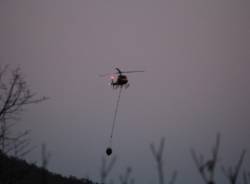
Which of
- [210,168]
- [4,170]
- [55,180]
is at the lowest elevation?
[55,180]

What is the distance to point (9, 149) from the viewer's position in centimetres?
934

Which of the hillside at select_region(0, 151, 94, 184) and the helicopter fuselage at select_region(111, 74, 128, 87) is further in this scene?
the helicopter fuselage at select_region(111, 74, 128, 87)

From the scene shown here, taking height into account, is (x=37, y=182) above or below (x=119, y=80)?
below

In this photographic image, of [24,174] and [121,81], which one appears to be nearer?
[24,174]

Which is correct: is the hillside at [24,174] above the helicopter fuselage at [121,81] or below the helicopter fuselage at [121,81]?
below

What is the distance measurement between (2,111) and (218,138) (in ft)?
21.4

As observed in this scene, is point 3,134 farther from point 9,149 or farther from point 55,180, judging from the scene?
point 55,180

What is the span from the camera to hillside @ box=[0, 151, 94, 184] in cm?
805

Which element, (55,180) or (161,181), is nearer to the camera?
(161,181)

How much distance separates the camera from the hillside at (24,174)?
8055mm

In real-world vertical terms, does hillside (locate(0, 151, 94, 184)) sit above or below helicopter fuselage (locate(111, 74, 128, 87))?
below

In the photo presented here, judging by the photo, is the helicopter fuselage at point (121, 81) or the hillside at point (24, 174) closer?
the hillside at point (24, 174)

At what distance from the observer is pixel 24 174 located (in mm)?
8109

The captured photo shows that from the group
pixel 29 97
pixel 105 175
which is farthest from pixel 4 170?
pixel 105 175
